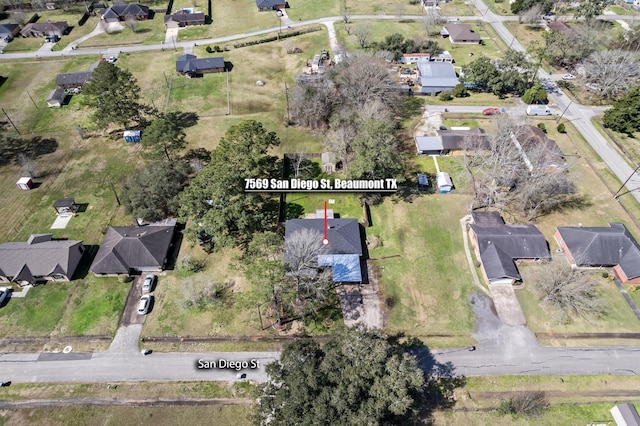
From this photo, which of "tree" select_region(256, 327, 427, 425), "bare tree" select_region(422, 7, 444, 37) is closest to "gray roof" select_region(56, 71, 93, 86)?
"tree" select_region(256, 327, 427, 425)

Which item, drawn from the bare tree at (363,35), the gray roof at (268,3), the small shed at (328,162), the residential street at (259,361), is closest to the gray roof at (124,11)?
the gray roof at (268,3)

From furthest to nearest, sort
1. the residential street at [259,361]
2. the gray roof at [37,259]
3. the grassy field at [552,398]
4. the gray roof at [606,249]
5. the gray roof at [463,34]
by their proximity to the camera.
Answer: the gray roof at [463,34], the gray roof at [37,259], the gray roof at [606,249], the residential street at [259,361], the grassy field at [552,398]

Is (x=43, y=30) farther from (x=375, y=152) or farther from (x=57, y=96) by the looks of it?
(x=375, y=152)

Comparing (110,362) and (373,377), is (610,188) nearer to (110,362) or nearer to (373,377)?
(373,377)

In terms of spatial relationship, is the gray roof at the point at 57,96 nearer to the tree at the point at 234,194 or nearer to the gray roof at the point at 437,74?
the tree at the point at 234,194

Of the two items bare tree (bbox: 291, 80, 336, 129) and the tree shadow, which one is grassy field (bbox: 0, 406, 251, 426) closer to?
the tree shadow

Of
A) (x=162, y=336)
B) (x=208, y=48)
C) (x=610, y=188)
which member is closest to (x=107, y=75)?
(x=208, y=48)
